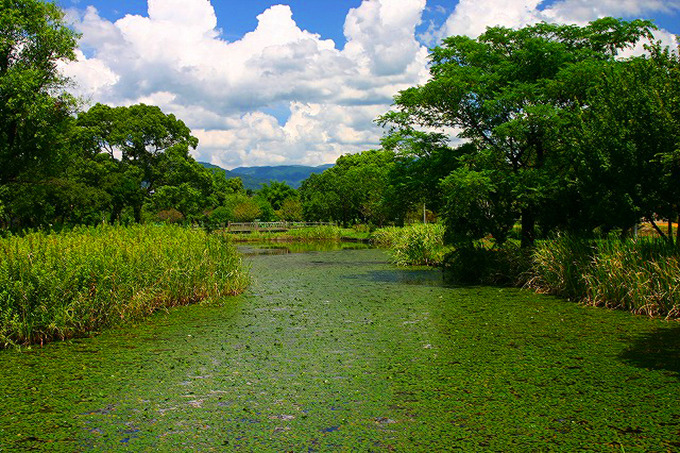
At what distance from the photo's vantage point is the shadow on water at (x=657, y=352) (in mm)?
7012

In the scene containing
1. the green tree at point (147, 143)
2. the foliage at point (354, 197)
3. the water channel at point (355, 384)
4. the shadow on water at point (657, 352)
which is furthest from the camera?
the foliage at point (354, 197)

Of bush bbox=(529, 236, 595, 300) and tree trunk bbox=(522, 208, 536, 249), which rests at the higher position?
tree trunk bbox=(522, 208, 536, 249)

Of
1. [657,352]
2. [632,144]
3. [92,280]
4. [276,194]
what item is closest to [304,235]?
[632,144]

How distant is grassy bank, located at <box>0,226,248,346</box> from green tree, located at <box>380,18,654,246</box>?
704cm

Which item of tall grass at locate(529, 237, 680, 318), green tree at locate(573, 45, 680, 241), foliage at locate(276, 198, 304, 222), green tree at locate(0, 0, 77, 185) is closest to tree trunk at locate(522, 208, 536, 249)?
tall grass at locate(529, 237, 680, 318)

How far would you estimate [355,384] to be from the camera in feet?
21.3

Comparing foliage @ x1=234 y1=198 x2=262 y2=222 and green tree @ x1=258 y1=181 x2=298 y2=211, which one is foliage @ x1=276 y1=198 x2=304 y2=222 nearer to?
foliage @ x1=234 y1=198 x2=262 y2=222

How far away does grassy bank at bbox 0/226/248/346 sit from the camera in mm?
8211

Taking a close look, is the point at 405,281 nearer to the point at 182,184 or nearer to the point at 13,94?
the point at 13,94

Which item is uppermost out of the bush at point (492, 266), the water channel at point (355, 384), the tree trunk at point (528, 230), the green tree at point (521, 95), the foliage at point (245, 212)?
the green tree at point (521, 95)

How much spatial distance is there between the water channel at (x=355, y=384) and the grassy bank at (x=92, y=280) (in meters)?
0.41

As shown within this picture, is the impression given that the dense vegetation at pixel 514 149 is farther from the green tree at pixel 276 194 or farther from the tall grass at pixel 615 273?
the green tree at pixel 276 194

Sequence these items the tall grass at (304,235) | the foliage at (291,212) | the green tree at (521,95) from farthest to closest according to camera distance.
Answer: the foliage at (291,212), the tall grass at (304,235), the green tree at (521,95)

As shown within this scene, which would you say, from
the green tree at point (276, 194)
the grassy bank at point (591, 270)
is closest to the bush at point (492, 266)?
the grassy bank at point (591, 270)
